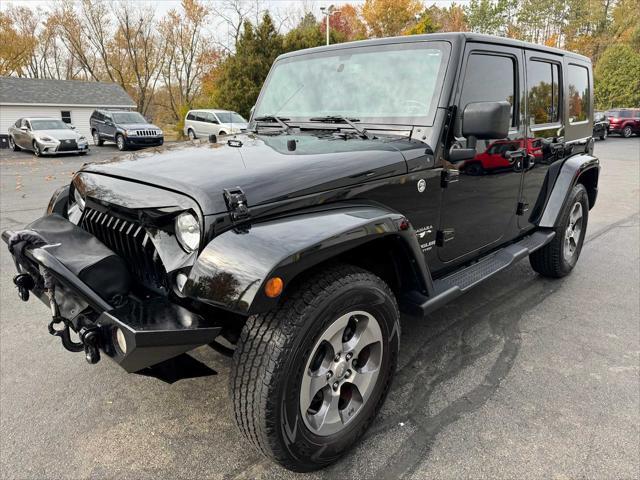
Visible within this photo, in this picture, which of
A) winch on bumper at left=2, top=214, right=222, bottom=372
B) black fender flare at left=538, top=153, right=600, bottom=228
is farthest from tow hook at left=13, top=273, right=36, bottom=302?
black fender flare at left=538, top=153, right=600, bottom=228

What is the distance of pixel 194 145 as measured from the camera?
2.91 metres

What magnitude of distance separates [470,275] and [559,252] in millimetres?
1667

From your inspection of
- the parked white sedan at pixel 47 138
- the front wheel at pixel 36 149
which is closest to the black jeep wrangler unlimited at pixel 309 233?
the parked white sedan at pixel 47 138

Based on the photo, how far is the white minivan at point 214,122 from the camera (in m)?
21.0

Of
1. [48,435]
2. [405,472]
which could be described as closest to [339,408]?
[405,472]

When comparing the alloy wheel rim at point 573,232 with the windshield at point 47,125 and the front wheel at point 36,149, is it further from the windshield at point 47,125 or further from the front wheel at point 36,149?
the windshield at point 47,125

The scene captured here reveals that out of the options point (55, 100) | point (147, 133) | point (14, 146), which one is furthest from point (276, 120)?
point (55, 100)

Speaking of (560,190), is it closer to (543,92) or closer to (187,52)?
(543,92)

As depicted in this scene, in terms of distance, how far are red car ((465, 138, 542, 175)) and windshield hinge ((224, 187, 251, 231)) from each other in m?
1.66

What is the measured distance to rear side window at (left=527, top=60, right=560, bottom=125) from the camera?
3.67 meters

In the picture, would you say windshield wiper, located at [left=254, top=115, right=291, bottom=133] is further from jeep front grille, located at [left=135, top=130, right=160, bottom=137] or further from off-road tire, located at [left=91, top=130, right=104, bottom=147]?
off-road tire, located at [left=91, top=130, right=104, bottom=147]

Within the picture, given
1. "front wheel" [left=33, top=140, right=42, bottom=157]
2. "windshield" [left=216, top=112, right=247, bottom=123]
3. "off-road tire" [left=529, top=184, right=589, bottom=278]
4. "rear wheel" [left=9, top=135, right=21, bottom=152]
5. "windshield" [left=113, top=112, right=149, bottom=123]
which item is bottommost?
"off-road tire" [left=529, top=184, right=589, bottom=278]

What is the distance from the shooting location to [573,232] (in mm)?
4660

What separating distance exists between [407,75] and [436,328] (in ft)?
6.10
